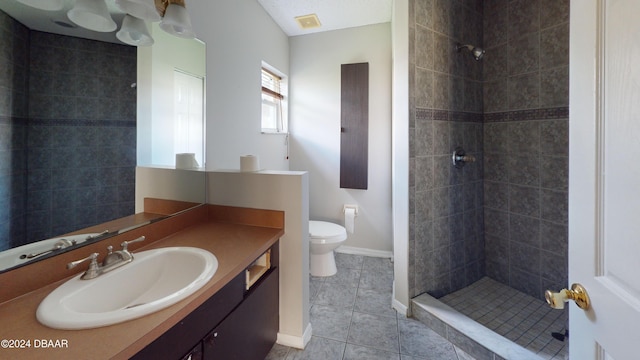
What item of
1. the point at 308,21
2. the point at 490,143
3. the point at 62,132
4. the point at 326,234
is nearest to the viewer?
the point at 62,132

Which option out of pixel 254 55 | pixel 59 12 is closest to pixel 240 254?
pixel 59 12

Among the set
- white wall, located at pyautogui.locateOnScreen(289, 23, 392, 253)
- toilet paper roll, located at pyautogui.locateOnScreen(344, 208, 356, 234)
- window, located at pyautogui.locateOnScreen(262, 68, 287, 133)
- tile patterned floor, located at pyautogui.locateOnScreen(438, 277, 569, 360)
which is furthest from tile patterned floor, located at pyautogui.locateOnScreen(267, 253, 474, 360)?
window, located at pyautogui.locateOnScreen(262, 68, 287, 133)

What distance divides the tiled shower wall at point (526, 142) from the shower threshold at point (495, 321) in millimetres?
193

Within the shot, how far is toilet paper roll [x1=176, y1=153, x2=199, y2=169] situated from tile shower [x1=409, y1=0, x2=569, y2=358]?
57.0 inches

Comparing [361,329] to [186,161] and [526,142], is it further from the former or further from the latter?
[526,142]

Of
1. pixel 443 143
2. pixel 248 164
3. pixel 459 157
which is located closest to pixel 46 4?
pixel 248 164

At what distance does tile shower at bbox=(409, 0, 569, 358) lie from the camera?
184 centimetres

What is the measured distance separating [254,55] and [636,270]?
2510mm

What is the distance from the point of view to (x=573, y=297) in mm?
600

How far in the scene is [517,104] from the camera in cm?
204

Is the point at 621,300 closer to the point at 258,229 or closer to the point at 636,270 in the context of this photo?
the point at 636,270

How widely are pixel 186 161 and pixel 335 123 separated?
5.82ft

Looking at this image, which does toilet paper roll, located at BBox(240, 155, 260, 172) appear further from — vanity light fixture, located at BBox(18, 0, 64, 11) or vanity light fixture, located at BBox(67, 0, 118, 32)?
vanity light fixture, located at BBox(18, 0, 64, 11)

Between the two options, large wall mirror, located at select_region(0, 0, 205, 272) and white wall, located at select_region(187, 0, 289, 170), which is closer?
large wall mirror, located at select_region(0, 0, 205, 272)
